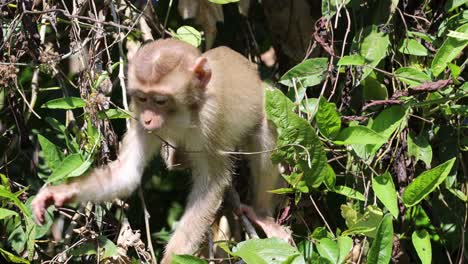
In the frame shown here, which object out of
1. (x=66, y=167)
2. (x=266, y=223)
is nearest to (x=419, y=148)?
(x=266, y=223)

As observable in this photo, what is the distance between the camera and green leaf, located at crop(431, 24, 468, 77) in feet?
14.1

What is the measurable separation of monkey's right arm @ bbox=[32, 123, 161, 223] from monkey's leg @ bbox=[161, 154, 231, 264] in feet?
1.08

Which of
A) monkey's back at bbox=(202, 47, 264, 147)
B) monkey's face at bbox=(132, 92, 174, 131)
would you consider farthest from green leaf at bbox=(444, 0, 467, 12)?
monkey's face at bbox=(132, 92, 174, 131)

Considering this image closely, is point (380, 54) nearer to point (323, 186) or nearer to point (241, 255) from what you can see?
point (323, 186)

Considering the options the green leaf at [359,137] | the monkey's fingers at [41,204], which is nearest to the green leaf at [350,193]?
the green leaf at [359,137]

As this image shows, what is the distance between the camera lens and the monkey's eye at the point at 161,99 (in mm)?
4332

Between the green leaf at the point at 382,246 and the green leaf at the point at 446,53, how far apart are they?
1025 mm

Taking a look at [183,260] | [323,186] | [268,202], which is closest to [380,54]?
[323,186]

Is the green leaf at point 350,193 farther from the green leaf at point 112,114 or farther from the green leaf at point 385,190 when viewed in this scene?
the green leaf at point 112,114

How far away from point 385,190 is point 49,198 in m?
1.84

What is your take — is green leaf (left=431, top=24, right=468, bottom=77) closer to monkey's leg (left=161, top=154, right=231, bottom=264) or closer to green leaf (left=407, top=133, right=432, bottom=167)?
green leaf (left=407, top=133, right=432, bottom=167)

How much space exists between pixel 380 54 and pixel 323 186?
0.83 meters

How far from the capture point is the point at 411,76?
14.2ft

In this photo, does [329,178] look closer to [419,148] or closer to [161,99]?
[419,148]
